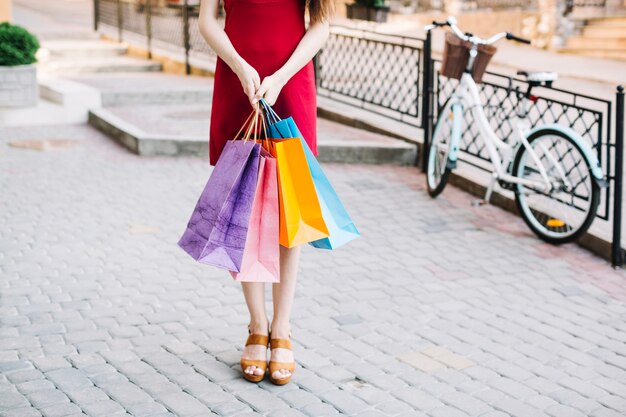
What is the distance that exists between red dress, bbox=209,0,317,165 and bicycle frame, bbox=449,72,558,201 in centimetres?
299

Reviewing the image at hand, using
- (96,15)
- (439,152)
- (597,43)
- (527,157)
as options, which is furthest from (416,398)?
(597,43)

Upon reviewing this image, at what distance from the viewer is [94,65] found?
50.3ft

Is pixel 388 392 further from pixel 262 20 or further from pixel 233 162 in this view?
pixel 262 20

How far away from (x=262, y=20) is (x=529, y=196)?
12.3 feet

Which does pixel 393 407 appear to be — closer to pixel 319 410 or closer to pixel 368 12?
pixel 319 410

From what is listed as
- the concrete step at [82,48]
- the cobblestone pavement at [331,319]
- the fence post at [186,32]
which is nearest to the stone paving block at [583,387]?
the cobblestone pavement at [331,319]

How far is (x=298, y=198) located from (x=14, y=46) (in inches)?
334

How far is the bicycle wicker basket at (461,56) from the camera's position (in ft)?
24.0

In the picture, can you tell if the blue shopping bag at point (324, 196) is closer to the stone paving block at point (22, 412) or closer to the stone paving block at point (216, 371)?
the stone paving block at point (216, 371)

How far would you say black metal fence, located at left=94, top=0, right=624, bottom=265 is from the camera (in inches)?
261

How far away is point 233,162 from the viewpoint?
3.86 meters

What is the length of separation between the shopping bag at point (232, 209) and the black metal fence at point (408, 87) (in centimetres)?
308

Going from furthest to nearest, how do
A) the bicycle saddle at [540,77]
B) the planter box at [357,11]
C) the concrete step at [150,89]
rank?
the planter box at [357,11] < the concrete step at [150,89] < the bicycle saddle at [540,77]

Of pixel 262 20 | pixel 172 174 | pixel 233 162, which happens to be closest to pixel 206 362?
pixel 233 162
